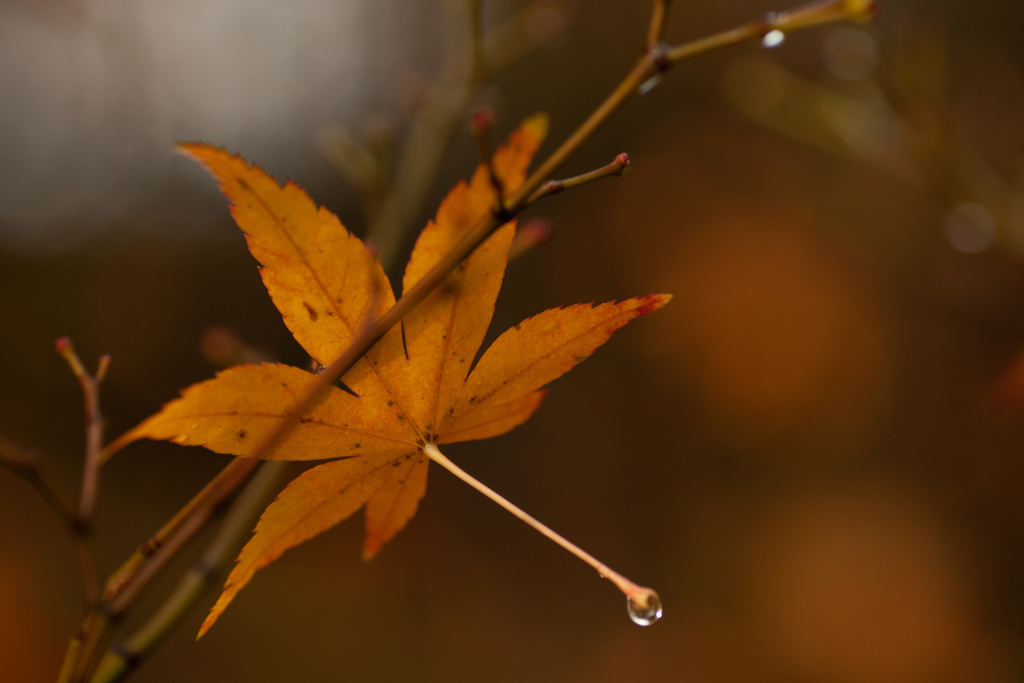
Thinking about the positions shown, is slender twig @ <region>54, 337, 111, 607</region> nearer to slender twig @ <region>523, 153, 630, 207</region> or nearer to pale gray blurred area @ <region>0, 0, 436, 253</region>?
slender twig @ <region>523, 153, 630, 207</region>

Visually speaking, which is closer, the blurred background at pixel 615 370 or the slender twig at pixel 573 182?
the slender twig at pixel 573 182

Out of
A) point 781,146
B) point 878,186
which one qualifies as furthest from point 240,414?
point 781,146

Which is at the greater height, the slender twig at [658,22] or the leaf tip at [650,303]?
the slender twig at [658,22]

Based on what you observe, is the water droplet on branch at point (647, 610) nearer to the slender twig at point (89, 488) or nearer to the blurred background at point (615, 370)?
the slender twig at point (89, 488)

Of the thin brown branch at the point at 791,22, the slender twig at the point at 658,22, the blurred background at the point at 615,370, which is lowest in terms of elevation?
the blurred background at the point at 615,370

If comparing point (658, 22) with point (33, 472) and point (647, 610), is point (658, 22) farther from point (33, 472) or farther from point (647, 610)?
point (33, 472)

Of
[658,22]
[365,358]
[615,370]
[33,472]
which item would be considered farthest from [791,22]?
[615,370]

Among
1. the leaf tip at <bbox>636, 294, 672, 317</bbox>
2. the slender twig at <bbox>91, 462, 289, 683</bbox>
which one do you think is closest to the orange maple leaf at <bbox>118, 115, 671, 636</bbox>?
the leaf tip at <bbox>636, 294, 672, 317</bbox>

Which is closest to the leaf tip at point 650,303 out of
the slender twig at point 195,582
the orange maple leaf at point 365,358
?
the orange maple leaf at point 365,358
